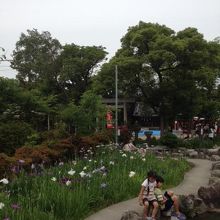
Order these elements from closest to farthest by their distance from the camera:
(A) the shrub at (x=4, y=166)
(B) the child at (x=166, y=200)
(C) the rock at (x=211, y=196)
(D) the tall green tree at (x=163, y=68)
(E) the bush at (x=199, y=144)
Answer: (B) the child at (x=166, y=200), (A) the shrub at (x=4, y=166), (C) the rock at (x=211, y=196), (E) the bush at (x=199, y=144), (D) the tall green tree at (x=163, y=68)

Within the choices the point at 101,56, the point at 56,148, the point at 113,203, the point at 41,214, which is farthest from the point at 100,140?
the point at 101,56

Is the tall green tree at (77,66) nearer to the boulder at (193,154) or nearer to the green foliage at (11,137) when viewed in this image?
the boulder at (193,154)

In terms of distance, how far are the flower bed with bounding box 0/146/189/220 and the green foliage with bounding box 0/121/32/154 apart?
387 cm

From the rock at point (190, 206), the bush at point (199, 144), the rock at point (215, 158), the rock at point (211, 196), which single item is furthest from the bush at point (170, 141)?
the rock at point (190, 206)

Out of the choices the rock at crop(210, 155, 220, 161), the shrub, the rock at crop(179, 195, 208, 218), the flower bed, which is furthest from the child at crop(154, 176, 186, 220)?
the rock at crop(210, 155, 220, 161)

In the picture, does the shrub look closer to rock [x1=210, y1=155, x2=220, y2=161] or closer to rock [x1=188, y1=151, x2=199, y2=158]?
rock [x1=210, y1=155, x2=220, y2=161]

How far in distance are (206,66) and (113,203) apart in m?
17.6

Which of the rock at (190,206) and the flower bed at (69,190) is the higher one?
the flower bed at (69,190)

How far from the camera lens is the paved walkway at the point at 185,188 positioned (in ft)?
30.8

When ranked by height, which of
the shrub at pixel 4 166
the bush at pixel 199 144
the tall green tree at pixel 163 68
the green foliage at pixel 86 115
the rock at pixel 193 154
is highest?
the tall green tree at pixel 163 68

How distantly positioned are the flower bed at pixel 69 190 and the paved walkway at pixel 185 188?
213 mm

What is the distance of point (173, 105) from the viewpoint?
27281 millimetres

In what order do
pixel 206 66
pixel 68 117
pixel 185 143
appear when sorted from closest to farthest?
pixel 68 117
pixel 185 143
pixel 206 66

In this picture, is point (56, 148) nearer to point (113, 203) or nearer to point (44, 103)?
point (113, 203)
